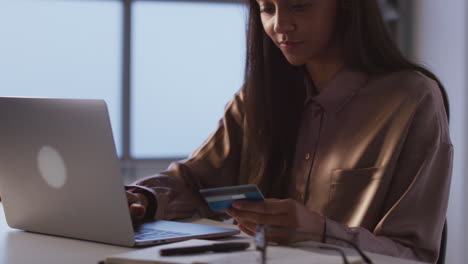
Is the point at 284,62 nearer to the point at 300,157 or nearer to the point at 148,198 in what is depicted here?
the point at 300,157

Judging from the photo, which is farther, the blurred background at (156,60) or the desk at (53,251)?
the blurred background at (156,60)

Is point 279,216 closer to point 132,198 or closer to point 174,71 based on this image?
point 132,198

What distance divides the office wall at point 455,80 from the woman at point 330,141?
5.57 ft

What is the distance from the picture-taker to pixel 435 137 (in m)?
1.31

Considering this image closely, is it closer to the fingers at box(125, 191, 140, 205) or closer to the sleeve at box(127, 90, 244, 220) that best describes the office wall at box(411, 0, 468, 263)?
the sleeve at box(127, 90, 244, 220)

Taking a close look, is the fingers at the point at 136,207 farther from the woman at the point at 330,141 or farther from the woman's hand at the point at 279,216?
the woman's hand at the point at 279,216

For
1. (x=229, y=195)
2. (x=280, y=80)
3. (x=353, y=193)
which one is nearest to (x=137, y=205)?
(x=229, y=195)

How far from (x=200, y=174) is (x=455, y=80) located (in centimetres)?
197

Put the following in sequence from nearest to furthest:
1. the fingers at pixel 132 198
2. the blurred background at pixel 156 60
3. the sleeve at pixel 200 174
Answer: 1. the fingers at pixel 132 198
2. the sleeve at pixel 200 174
3. the blurred background at pixel 156 60

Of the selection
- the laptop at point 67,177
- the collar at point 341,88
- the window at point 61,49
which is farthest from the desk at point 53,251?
the window at point 61,49

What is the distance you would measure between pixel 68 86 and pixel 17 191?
83.9 inches

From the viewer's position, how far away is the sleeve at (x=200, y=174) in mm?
1450

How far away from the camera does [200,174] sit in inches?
65.1

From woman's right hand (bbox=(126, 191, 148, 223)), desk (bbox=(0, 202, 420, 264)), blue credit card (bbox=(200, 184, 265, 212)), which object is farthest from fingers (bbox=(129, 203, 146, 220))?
blue credit card (bbox=(200, 184, 265, 212))
